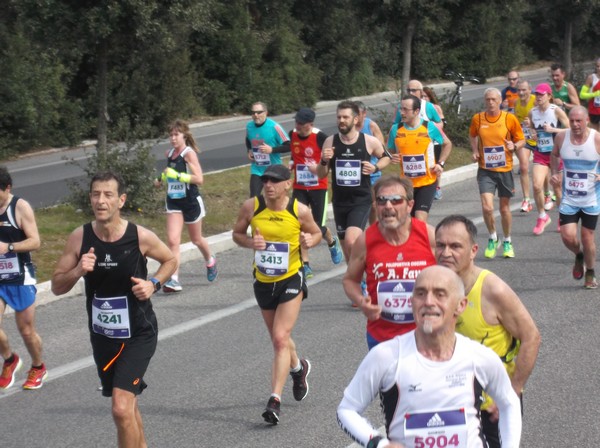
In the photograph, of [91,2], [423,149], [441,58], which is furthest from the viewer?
[441,58]

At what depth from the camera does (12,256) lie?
8484mm

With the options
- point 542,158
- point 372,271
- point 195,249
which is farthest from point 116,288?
point 542,158

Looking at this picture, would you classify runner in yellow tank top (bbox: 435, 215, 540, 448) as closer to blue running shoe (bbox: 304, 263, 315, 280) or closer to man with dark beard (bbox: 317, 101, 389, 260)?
man with dark beard (bbox: 317, 101, 389, 260)

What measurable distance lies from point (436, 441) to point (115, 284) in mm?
2791

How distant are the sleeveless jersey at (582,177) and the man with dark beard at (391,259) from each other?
5185mm

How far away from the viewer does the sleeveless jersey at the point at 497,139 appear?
12.9 meters

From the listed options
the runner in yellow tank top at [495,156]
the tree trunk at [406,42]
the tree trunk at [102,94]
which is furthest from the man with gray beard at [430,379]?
the tree trunk at [406,42]

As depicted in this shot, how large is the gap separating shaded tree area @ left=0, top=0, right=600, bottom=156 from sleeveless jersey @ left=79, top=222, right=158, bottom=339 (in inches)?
343

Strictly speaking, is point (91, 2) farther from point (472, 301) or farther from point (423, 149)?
point (472, 301)

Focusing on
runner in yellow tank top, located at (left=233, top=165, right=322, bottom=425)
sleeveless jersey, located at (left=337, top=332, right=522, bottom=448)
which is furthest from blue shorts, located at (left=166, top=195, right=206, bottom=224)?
sleeveless jersey, located at (left=337, top=332, right=522, bottom=448)

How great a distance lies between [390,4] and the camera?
2216 cm

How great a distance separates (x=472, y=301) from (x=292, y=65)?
31681mm

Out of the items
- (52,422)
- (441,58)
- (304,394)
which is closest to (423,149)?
(304,394)

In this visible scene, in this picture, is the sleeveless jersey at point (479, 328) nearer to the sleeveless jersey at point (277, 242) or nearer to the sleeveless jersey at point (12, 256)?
the sleeveless jersey at point (277, 242)
